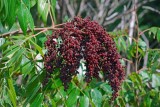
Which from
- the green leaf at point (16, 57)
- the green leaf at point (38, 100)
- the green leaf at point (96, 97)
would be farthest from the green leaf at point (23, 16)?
the green leaf at point (96, 97)

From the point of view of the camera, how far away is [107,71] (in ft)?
10.0

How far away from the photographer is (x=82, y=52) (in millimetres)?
2982

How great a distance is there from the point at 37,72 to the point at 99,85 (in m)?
0.57

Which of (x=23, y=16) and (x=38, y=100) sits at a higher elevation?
(x=23, y=16)

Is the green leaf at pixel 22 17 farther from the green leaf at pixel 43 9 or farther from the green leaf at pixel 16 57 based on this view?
the green leaf at pixel 43 9

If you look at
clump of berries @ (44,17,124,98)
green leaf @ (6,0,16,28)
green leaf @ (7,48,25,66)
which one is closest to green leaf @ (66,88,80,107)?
clump of berries @ (44,17,124,98)

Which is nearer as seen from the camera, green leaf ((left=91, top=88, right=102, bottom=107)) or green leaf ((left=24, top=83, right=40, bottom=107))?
green leaf ((left=24, top=83, right=40, bottom=107))

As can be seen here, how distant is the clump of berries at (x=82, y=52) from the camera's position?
9.56ft

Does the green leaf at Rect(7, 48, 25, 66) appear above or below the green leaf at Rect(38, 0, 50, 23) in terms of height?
below

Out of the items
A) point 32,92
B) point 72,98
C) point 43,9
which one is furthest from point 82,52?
point 43,9

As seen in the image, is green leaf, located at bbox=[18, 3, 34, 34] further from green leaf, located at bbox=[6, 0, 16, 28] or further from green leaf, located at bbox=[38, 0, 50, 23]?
Result: green leaf, located at bbox=[38, 0, 50, 23]

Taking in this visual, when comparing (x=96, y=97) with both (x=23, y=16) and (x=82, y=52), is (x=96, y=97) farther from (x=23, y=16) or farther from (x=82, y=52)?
(x=23, y=16)

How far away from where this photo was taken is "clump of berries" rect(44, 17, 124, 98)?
9.56 feet

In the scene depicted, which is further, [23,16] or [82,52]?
[23,16]
